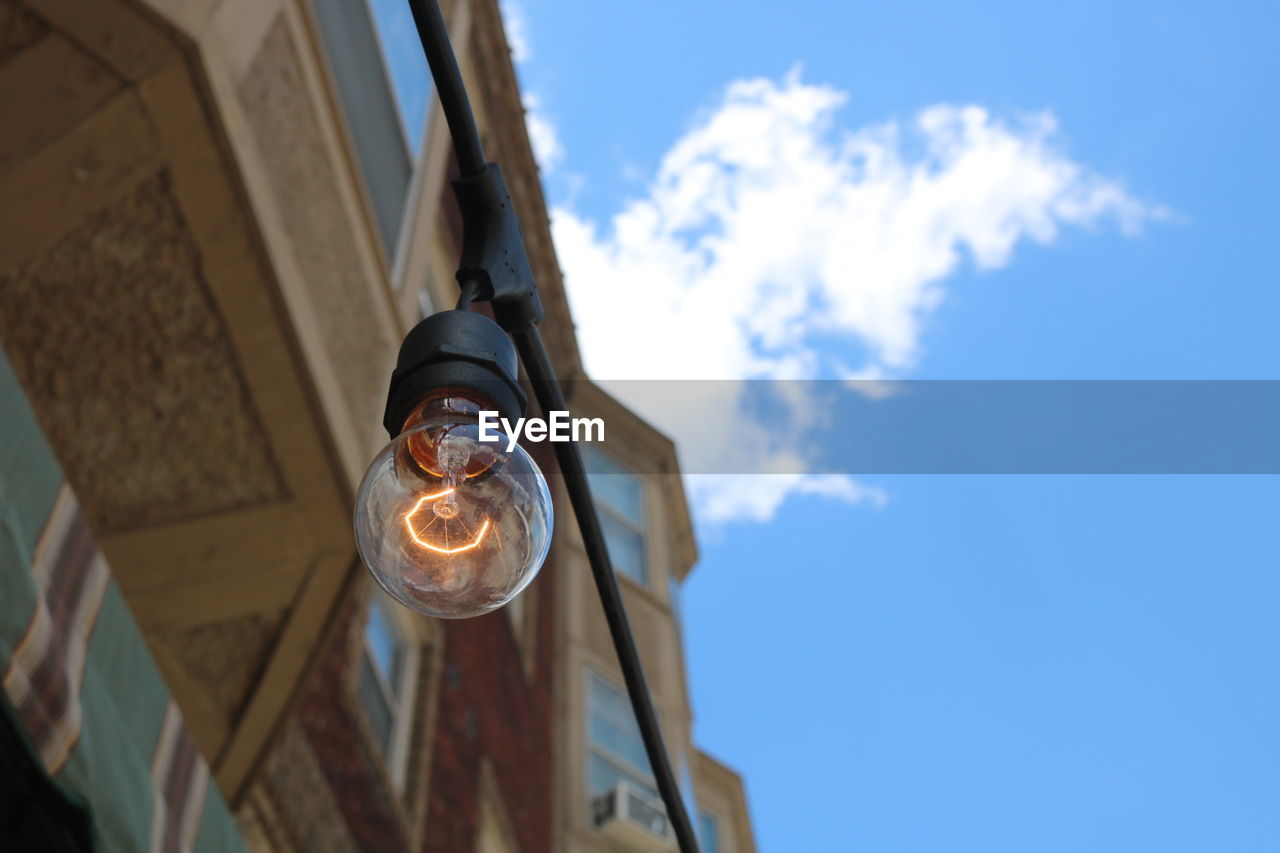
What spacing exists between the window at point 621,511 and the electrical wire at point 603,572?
12700mm

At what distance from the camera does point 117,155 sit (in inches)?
149

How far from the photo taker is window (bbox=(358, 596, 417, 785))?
8031 millimetres

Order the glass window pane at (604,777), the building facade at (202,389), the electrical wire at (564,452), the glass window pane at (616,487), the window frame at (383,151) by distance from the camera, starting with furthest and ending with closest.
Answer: the glass window pane at (616,487)
the glass window pane at (604,777)
the window frame at (383,151)
the building facade at (202,389)
the electrical wire at (564,452)

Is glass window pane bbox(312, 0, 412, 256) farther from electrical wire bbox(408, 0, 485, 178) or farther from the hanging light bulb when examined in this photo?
the hanging light bulb

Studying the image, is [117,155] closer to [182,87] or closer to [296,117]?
[182,87]

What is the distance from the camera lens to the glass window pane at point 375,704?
7863mm

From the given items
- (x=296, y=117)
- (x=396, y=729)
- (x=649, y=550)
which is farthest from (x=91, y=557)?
(x=649, y=550)

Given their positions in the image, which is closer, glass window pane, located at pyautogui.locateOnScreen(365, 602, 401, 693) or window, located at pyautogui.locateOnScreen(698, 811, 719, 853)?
glass window pane, located at pyautogui.locateOnScreen(365, 602, 401, 693)

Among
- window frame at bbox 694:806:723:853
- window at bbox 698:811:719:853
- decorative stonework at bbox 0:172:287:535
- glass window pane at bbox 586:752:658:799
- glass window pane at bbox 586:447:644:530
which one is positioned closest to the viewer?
decorative stonework at bbox 0:172:287:535

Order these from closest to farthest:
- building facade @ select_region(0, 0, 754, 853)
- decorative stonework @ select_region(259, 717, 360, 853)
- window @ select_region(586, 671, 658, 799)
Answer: building facade @ select_region(0, 0, 754, 853)
decorative stonework @ select_region(259, 717, 360, 853)
window @ select_region(586, 671, 658, 799)

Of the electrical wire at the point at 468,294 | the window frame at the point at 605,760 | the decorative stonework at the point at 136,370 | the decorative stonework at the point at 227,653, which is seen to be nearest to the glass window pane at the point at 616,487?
the window frame at the point at 605,760

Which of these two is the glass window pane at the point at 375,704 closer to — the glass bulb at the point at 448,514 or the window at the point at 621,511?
the glass bulb at the point at 448,514

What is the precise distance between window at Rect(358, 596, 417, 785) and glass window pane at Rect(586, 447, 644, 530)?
7315 millimetres

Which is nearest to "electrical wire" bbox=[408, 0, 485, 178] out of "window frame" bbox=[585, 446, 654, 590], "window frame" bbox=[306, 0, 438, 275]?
"window frame" bbox=[306, 0, 438, 275]
